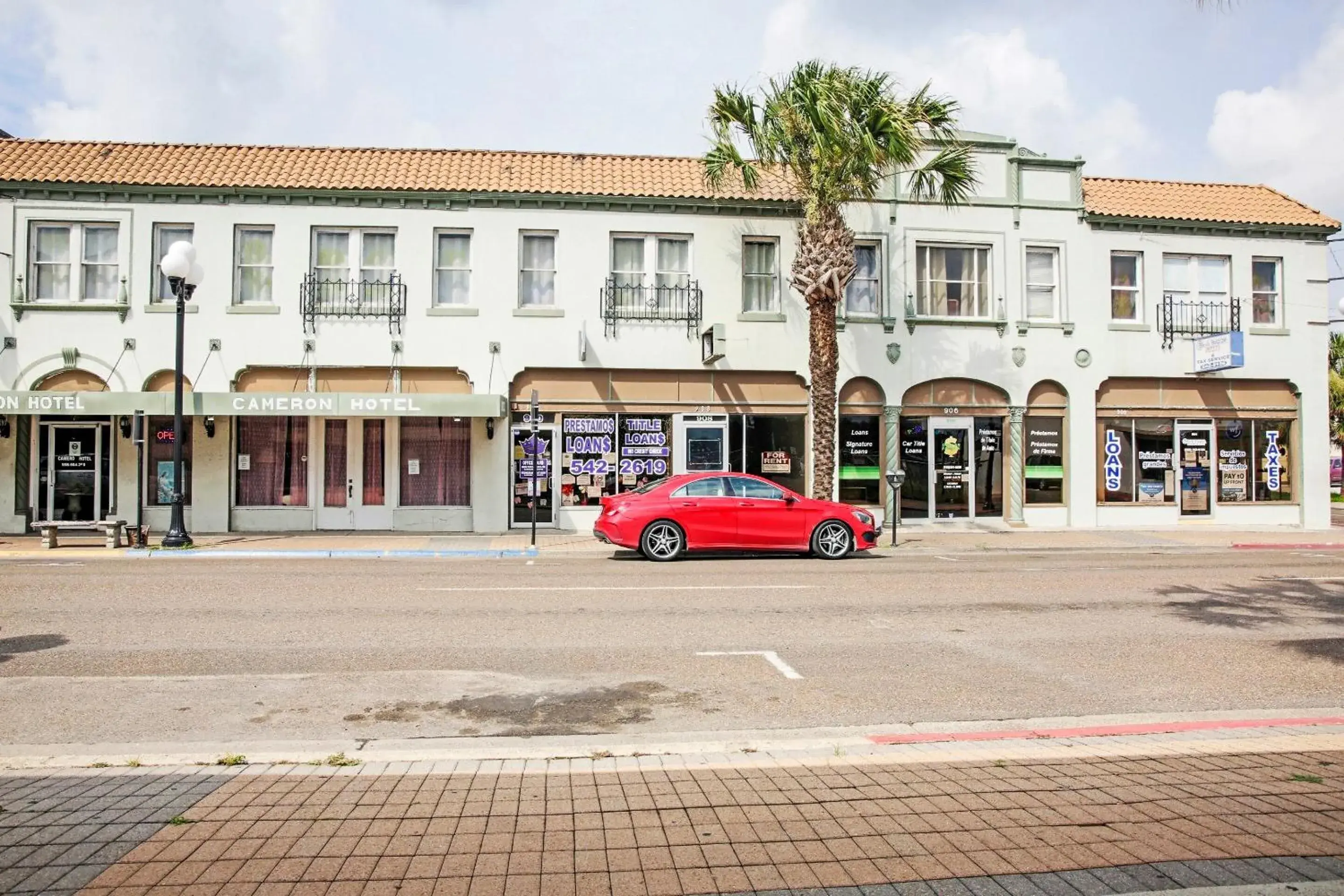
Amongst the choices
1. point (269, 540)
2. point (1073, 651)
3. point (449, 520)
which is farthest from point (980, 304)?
point (269, 540)

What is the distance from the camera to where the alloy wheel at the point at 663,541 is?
15.2 metres

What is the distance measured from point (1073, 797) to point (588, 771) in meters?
2.39

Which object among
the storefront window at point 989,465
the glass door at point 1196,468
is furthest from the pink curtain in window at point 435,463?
the glass door at point 1196,468

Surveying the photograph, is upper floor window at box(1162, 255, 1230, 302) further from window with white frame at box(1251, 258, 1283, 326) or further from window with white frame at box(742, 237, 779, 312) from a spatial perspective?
window with white frame at box(742, 237, 779, 312)

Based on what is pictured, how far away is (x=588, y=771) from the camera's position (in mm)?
4828

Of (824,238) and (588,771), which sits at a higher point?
(824,238)

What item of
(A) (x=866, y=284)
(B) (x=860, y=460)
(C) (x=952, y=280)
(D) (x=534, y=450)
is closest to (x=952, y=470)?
(B) (x=860, y=460)

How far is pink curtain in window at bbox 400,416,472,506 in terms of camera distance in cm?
2039

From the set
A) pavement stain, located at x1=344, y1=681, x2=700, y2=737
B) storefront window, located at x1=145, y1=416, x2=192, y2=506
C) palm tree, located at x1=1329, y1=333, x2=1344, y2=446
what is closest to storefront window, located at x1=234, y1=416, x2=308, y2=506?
storefront window, located at x1=145, y1=416, x2=192, y2=506

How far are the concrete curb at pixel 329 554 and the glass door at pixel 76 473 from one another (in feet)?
13.6

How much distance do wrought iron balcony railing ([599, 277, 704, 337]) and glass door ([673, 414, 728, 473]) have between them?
75.3 inches

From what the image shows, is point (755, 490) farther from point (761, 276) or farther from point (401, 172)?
point (401, 172)

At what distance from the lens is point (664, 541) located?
1522 centimetres

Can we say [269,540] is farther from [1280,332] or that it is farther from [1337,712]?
[1280,332]
